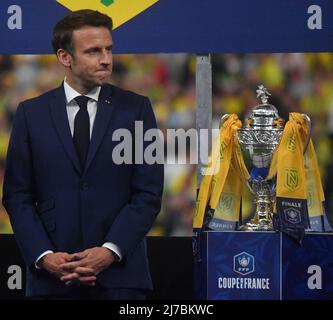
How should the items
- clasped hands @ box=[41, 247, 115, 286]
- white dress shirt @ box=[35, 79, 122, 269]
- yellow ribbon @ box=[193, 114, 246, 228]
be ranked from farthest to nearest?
yellow ribbon @ box=[193, 114, 246, 228]
white dress shirt @ box=[35, 79, 122, 269]
clasped hands @ box=[41, 247, 115, 286]

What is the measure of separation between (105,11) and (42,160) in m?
0.73

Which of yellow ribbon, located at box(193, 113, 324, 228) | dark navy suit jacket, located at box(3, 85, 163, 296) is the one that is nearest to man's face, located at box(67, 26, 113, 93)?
dark navy suit jacket, located at box(3, 85, 163, 296)

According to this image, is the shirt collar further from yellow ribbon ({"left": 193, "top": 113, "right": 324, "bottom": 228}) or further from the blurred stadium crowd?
yellow ribbon ({"left": 193, "top": 113, "right": 324, "bottom": 228})

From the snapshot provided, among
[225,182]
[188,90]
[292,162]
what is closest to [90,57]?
[188,90]

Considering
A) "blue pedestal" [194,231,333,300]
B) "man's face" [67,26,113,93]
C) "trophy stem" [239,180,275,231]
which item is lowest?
"blue pedestal" [194,231,333,300]

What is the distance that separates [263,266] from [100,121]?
35.9 inches

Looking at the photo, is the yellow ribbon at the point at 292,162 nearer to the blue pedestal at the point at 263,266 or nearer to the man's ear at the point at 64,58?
the blue pedestal at the point at 263,266

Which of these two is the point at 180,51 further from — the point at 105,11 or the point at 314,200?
the point at 314,200

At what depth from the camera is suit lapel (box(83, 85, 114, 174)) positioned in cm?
486

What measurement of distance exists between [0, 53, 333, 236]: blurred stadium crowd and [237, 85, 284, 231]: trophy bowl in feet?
0.27

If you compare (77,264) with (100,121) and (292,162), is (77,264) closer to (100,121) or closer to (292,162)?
(100,121)

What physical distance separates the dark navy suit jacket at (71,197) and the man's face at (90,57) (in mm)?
120

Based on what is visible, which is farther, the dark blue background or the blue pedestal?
the dark blue background

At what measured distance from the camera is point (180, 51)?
5.13 m
